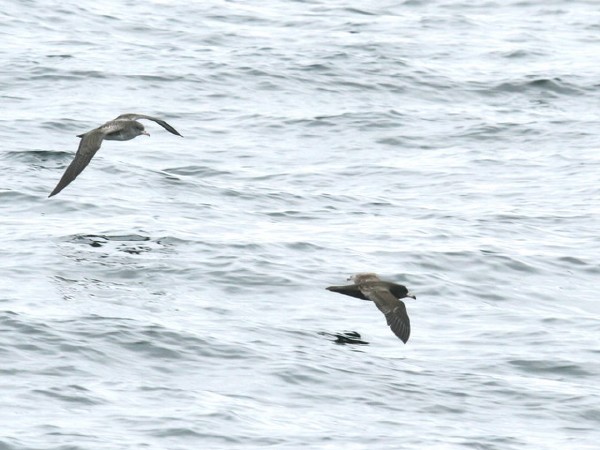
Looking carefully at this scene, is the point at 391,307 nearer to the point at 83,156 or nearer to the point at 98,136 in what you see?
the point at 83,156

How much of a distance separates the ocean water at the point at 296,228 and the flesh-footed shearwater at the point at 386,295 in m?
0.27

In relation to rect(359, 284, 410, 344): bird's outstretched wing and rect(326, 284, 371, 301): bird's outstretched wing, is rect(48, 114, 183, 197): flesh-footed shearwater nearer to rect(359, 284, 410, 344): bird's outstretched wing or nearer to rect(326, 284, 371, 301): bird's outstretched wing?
rect(326, 284, 371, 301): bird's outstretched wing

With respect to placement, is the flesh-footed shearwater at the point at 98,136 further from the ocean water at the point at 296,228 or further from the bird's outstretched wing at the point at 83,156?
the ocean water at the point at 296,228

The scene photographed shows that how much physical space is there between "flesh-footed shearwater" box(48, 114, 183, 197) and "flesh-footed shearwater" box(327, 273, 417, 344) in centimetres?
377

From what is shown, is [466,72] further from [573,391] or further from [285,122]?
[573,391]

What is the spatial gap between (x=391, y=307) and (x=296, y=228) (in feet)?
14.8

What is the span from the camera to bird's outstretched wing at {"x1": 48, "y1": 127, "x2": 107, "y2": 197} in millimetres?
17781

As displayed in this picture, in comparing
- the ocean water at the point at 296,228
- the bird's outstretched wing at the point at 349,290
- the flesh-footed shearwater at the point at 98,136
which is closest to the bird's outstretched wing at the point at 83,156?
the flesh-footed shearwater at the point at 98,136

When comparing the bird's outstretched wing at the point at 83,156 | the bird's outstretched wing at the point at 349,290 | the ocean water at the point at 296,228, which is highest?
the bird's outstretched wing at the point at 83,156

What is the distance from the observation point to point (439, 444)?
12.6 metres

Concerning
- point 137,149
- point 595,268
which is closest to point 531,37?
point 137,149

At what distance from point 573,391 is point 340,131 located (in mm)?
11173

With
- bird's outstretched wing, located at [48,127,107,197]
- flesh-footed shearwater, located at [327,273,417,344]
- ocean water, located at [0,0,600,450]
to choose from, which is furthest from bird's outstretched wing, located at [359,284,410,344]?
bird's outstretched wing, located at [48,127,107,197]

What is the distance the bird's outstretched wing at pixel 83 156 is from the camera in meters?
17.8
